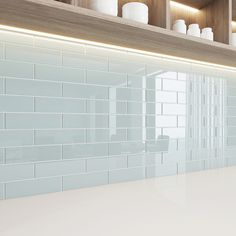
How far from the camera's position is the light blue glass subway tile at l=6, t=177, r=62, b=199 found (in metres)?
1.10

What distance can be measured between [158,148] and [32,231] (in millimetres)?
874

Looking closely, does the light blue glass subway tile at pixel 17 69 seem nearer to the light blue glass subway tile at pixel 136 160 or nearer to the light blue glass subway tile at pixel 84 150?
the light blue glass subway tile at pixel 84 150

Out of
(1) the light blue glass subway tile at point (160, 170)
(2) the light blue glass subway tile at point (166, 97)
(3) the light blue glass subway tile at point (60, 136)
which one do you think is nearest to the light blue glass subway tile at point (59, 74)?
(3) the light blue glass subway tile at point (60, 136)

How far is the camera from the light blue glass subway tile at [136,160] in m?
1.40

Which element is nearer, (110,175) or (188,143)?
(110,175)

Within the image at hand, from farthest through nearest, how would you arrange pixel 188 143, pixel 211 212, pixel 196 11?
1. pixel 188 143
2. pixel 196 11
3. pixel 211 212

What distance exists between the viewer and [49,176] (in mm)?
1180

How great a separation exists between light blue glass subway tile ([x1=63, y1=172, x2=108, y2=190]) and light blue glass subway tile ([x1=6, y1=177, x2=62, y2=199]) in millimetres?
37

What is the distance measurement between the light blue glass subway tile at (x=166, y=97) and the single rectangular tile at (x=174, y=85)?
0.03 m

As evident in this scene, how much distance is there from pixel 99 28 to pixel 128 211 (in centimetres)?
67

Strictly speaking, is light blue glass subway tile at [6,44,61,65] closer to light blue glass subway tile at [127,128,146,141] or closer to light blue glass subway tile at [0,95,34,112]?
light blue glass subway tile at [0,95,34,112]

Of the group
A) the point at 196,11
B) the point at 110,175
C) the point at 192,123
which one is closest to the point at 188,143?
the point at 192,123

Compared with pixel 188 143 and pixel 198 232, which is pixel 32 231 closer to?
pixel 198 232

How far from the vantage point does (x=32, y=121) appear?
45.2 inches
